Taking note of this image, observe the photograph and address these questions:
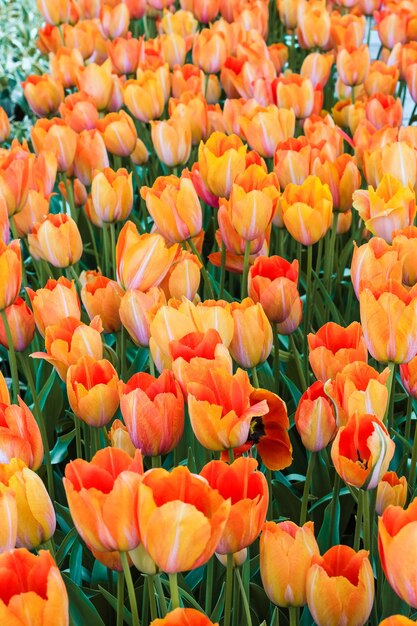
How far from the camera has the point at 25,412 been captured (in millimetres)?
897

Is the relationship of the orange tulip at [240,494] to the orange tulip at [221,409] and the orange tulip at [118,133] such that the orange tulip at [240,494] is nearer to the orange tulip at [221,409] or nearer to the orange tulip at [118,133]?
the orange tulip at [221,409]

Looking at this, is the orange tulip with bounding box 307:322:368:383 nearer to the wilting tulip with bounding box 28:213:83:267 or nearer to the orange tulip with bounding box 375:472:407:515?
the orange tulip with bounding box 375:472:407:515

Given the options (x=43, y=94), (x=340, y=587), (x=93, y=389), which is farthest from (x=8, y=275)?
(x=43, y=94)

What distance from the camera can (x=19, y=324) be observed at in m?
1.20

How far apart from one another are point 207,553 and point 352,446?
0.65ft

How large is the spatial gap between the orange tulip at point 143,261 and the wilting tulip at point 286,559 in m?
0.45

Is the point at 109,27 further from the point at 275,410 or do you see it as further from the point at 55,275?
the point at 275,410

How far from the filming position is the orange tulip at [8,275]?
109 centimetres

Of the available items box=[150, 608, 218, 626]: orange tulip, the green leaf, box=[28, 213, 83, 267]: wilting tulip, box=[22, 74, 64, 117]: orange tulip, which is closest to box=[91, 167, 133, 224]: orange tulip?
box=[28, 213, 83, 267]: wilting tulip

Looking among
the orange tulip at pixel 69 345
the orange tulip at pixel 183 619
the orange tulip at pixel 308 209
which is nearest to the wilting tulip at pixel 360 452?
the orange tulip at pixel 183 619

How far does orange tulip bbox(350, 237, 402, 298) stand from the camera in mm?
1088

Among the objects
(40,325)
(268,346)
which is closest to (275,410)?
(268,346)

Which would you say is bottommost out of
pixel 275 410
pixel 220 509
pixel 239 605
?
pixel 239 605

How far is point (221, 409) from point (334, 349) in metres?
0.26
